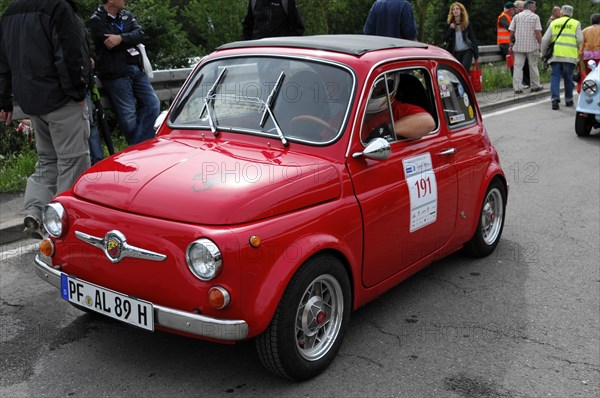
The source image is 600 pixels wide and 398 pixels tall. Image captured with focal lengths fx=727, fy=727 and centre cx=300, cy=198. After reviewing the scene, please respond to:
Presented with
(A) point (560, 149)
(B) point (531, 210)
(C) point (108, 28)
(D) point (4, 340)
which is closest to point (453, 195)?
(B) point (531, 210)

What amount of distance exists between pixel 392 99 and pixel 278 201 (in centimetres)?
146

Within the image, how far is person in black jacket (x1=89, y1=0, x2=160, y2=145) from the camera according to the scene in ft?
26.3

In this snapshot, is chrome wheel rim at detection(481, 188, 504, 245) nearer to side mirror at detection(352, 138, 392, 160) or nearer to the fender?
side mirror at detection(352, 138, 392, 160)

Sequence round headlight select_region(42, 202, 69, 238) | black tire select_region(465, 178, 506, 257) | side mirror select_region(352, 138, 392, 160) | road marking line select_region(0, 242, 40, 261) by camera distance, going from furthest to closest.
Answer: road marking line select_region(0, 242, 40, 261) → black tire select_region(465, 178, 506, 257) → side mirror select_region(352, 138, 392, 160) → round headlight select_region(42, 202, 69, 238)

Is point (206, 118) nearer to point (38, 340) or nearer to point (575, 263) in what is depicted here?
point (38, 340)

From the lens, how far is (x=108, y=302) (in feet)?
12.5

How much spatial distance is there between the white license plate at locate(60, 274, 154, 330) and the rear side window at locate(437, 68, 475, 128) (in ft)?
9.07

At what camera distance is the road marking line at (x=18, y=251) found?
5965mm

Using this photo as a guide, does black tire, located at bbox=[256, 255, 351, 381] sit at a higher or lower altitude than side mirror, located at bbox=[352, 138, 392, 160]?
lower

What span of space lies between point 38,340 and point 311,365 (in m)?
1.73

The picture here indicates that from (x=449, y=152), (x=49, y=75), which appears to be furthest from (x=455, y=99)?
(x=49, y=75)

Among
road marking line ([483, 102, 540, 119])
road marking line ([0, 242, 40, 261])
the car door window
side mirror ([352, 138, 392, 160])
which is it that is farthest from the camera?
road marking line ([483, 102, 540, 119])

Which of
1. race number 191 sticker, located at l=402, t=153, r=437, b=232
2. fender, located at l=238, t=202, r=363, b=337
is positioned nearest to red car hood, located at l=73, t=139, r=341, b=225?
fender, located at l=238, t=202, r=363, b=337

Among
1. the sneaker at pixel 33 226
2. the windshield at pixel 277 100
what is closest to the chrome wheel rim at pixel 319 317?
the windshield at pixel 277 100
